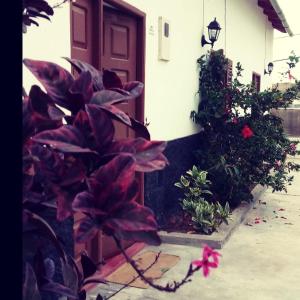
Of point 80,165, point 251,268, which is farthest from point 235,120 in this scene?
point 80,165

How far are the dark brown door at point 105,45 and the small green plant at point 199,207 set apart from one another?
968mm

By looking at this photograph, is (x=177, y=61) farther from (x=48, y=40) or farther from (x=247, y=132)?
(x=48, y=40)

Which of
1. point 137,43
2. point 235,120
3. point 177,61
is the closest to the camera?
point 137,43

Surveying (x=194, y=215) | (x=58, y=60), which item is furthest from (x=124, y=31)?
(x=194, y=215)

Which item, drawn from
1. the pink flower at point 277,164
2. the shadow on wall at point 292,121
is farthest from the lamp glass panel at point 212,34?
the shadow on wall at point 292,121

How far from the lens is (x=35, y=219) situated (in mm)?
1183

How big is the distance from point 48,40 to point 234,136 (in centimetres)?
411

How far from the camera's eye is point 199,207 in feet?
18.5

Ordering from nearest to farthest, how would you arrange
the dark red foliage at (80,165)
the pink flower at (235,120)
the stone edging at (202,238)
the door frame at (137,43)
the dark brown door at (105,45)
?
the dark red foliage at (80,165) < the dark brown door at (105,45) < the door frame at (137,43) < the stone edging at (202,238) < the pink flower at (235,120)

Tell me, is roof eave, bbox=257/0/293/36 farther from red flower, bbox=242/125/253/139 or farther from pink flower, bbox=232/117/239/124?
red flower, bbox=242/125/253/139

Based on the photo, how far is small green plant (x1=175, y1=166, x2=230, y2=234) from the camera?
5495mm

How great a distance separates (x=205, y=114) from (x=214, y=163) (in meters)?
0.72

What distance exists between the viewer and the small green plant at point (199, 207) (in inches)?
216

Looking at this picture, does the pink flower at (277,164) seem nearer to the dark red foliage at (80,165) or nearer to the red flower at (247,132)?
the red flower at (247,132)
